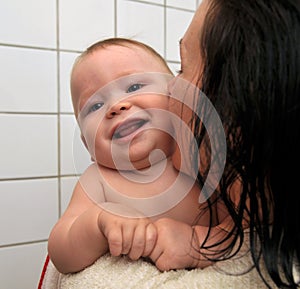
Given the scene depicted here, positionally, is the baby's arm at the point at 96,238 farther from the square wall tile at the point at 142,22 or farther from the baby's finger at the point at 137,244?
the square wall tile at the point at 142,22

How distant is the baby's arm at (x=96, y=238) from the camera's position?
49cm

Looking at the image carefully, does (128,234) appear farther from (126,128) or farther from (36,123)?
(36,123)

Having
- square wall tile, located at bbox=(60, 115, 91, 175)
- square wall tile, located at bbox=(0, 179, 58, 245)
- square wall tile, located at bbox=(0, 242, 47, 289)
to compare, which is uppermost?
square wall tile, located at bbox=(60, 115, 91, 175)

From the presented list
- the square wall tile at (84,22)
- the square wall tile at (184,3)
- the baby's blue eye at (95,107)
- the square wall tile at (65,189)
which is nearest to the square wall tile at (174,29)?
the square wall tile at (184,3)

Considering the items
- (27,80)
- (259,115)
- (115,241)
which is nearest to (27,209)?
(27,80)

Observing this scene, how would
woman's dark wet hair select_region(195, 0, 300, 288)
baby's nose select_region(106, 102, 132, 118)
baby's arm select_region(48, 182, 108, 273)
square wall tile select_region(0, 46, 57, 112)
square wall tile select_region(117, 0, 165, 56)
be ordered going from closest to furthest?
woman's dark wet hair select_region(195, 0, 300, 288), baby's arm select_region(48, 182, 108, 273), baby's nose select_region(106, 102, 132, 118), square wall tile select_region(0, 46, 57, 112), square wall tile select_region(117, 0, 165, 56)

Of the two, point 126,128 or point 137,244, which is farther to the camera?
point 126,128

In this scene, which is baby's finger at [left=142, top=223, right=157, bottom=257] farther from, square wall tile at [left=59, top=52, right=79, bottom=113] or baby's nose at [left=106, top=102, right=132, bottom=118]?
square wall tile at [left=59, top=52, right=79, bottom=113]

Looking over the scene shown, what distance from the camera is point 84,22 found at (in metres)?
1.00

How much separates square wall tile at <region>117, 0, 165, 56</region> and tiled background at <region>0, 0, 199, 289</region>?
0.05 metres

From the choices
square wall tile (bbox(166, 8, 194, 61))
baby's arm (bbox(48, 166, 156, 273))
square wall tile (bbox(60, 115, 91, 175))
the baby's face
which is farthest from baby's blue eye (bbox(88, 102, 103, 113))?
square wall tile (bbox(166, 8, 194, 61))

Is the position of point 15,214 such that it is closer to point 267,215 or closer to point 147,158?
point 147,158

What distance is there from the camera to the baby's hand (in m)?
0.49

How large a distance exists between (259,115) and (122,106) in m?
0.25
